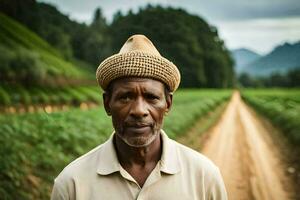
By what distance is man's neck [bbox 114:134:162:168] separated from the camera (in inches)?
64.2

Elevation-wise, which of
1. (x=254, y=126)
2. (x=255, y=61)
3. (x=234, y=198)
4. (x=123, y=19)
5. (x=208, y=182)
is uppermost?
(x=123, y=19)

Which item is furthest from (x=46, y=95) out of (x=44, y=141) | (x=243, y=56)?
(x=243, y=56)

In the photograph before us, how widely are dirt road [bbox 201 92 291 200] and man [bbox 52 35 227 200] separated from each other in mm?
3424

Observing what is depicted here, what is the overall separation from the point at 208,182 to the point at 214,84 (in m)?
4.07

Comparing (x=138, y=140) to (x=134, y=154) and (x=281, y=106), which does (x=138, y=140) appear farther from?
(x=281, y=106)

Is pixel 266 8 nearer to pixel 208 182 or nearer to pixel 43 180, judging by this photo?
pixel 43 180

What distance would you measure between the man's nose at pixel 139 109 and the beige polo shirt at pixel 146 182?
16cm

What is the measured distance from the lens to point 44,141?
4875mm

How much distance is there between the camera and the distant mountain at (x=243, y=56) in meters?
4.96

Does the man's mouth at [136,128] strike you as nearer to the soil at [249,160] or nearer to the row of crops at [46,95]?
the soil at [249,160]

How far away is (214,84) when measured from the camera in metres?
5.56

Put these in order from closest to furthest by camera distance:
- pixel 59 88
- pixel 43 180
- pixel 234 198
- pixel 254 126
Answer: pixel 43 180 < pixel 234 198 < pixel 59 88 < pixel 254 126

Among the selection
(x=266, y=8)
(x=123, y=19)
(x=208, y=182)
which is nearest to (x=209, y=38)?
(x=266, y=8)

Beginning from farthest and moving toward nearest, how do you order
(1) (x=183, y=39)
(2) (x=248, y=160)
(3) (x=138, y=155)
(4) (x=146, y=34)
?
(2) (x=248, y=160) < (1) (x=183, y=39) < (4) (x=146, y=34) < (3) (x=138, y=155)
